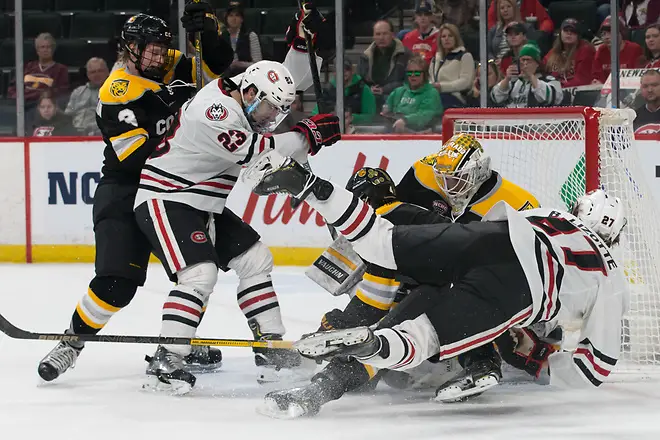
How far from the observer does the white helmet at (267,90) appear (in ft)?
11.4

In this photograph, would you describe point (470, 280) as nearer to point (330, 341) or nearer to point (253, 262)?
point (330, 341)

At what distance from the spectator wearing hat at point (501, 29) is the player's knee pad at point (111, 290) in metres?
3.40

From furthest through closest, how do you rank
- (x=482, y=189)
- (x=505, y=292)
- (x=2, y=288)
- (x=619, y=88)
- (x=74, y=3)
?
(x=74, y=3), (x=619, y=88), (x=2, y=288), (x=482, y=189), (x=505, y=292)

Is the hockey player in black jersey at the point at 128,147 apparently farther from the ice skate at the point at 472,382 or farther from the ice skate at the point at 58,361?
the ice skate at the point at 472,382

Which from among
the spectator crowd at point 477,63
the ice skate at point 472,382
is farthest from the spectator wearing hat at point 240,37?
the ice skate at point 472,382

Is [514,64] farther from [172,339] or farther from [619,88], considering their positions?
[172,339]

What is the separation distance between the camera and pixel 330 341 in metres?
2.97

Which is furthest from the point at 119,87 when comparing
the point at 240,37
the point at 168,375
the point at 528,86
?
the point at 240,37

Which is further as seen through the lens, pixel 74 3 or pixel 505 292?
pixel 74 3

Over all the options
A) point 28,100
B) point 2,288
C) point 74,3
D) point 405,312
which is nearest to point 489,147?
point 405,312

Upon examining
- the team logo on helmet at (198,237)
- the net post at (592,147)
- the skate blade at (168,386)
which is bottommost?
the skate blade at (168,386)

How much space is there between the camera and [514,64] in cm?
653

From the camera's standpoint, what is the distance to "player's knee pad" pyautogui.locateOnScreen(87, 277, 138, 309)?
369 cm

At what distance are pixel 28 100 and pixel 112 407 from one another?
13.6 ft
